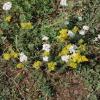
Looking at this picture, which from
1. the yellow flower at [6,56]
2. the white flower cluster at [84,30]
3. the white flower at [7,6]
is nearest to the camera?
the yellow flower at [6,56]

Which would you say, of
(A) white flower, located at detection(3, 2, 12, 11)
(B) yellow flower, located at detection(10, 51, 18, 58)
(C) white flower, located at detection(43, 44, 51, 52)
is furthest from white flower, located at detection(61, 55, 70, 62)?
(A) white flower, located at detection(3, 2, 12, 11)

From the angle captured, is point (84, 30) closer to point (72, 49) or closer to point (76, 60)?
point (72, 49)

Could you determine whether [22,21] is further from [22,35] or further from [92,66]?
[92,66]

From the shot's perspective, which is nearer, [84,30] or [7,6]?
[84,30]

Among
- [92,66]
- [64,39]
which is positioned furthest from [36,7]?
[92,66]

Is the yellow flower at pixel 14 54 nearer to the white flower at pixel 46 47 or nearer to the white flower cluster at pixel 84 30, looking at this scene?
the white flower at pixel 46 47

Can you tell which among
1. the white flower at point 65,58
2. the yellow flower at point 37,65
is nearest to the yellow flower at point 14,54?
the yellow flower at point 37,65

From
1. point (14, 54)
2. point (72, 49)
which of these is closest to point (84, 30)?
point (72, 49)

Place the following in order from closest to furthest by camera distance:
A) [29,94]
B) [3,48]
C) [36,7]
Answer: [29,94] < [3,48] < [36,7]

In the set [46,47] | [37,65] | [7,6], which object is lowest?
[37,65]

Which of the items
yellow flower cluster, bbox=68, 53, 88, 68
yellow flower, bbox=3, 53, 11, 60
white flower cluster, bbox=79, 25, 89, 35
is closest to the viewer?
yellow flower cluster, bbox=68, 53, 88, 68

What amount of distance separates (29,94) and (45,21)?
1.01m

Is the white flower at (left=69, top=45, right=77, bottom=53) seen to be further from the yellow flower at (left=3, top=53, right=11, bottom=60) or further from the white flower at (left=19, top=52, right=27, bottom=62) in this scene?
the yellow flower at (left=3, top=53, right=11, bottom=60)

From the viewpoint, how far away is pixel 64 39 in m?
4.68
